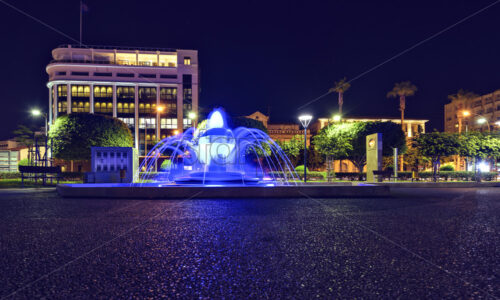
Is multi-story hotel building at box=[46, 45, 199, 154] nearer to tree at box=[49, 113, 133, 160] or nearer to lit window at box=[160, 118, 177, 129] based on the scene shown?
lit window at box=[160, 118, 177, 129]

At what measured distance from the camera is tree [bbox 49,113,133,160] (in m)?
32.8

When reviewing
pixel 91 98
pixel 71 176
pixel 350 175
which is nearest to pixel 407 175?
pixel 350 175

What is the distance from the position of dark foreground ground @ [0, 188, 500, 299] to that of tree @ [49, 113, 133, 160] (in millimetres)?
29362

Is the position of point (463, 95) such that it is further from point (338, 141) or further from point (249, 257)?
point (249, 257)

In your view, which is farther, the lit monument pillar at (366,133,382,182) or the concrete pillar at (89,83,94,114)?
the concrete pillar at (89,83,94,114)

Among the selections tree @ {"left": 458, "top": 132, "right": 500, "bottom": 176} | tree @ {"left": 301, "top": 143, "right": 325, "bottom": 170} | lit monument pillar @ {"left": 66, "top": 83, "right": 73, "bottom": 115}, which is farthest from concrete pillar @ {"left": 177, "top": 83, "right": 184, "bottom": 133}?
tree @ {"left": 458, "top": 132, "right": 500, "bottom": 176}

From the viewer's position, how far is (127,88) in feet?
224

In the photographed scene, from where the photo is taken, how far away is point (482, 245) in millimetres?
4648

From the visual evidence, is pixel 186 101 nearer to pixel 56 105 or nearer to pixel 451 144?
pixel 56 105

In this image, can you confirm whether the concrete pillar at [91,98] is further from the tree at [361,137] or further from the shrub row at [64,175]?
the tree at [361,137]

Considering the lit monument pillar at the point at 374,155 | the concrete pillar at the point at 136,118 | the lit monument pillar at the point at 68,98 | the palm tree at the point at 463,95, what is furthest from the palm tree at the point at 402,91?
the lit monument pillar at the point at 68,98

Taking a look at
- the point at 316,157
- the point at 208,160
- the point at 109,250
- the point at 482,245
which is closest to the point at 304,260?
the point at 109,250

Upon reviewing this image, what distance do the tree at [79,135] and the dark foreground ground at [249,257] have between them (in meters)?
29.4

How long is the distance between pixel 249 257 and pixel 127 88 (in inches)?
2865
